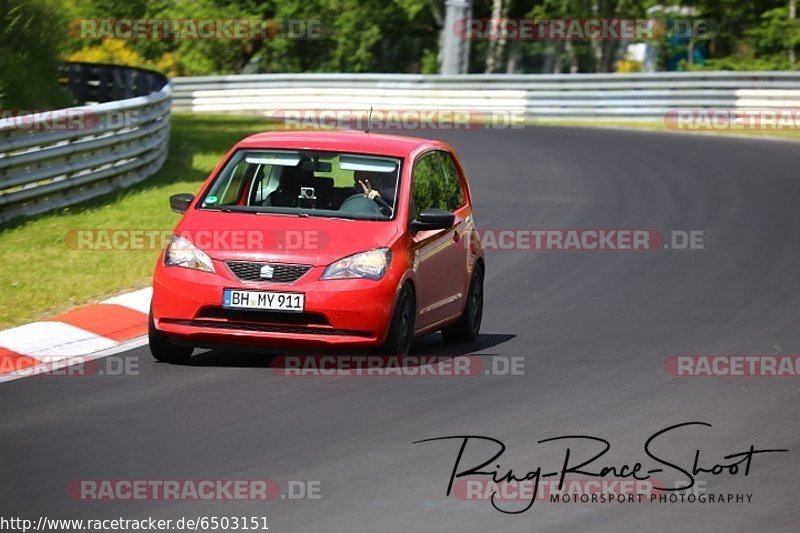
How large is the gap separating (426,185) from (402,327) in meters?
1.43

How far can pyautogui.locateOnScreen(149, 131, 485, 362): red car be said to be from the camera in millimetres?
10242

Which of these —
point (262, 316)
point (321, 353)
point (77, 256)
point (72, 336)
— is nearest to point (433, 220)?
point (321, 353)

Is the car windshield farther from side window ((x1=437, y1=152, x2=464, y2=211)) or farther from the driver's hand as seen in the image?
side window ((x1=437, y1=152, x2=464, y2=211))

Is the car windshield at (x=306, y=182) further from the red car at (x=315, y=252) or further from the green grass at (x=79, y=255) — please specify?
the green grass at (x=79, y=255)

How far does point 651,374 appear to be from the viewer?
1091 cm

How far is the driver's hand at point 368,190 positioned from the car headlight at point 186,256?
4.68 ft

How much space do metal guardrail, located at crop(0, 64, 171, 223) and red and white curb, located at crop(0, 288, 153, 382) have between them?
3.61 metres

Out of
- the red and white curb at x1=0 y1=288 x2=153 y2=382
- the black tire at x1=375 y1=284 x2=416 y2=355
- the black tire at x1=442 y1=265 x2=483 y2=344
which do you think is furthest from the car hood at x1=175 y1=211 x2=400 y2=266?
the black tire at x1=442 y1=265 x2=483 y2=344

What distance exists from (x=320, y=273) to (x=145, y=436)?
2.18 meters

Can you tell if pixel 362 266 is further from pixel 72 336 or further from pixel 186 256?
pixel 72 336

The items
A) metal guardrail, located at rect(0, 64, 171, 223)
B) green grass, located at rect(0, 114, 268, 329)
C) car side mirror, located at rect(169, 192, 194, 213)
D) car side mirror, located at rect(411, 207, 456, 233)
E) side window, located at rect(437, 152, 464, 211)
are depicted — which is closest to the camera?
car side mirror, located at rect(411, 207, 456, 233)

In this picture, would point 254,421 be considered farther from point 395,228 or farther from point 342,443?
point 395,228

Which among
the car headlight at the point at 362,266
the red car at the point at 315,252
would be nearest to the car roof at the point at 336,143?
the red car at the point at 315,252

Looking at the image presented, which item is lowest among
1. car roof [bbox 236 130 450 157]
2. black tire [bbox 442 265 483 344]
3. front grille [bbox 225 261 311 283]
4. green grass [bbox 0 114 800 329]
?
green grass [bbox 0 114 800 329]
